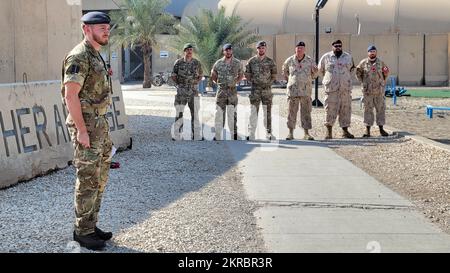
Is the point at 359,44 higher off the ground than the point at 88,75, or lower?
higher

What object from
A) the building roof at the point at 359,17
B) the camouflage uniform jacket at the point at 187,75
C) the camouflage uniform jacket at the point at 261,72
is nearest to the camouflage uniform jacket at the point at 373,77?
the camouflage uniform jacket at the point at 261,72

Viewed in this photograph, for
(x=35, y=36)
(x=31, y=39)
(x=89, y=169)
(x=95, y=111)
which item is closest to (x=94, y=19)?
(x=95, y=111)

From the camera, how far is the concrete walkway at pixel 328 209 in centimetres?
579

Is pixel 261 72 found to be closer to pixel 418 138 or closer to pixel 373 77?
pixel 373 77

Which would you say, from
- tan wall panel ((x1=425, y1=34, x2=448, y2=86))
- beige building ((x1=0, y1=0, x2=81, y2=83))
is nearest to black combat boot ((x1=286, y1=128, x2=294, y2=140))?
beige building ((x1=0, y1=0, x2=81, y2=83))

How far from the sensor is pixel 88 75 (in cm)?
547

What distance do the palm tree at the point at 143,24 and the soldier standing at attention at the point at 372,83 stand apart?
67.5 feet

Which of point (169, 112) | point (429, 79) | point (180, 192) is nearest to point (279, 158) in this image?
point (180, 192)

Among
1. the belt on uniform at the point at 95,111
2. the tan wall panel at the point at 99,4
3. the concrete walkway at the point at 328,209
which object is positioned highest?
the tan wall panel at the point at 99,4

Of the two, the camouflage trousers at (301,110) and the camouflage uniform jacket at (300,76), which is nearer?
the camouflage uniform jacket at (300,76)

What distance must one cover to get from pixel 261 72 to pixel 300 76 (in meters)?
0.71

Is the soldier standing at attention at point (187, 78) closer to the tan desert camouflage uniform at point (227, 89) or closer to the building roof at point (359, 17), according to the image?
the tan desert camouflage uniform at point (227, 89)

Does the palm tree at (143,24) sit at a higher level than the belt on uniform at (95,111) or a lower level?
higher

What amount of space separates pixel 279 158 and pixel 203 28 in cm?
2016
